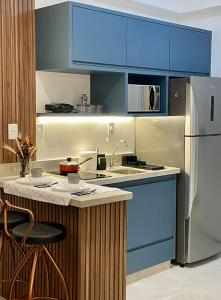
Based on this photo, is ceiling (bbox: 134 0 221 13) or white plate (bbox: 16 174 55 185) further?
ceiling (bbox: 134 0 221 13)

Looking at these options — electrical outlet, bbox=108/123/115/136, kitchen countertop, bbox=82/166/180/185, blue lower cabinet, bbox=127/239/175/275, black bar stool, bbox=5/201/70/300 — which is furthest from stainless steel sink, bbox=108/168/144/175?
black bar stool, bbox=5/201/70/300

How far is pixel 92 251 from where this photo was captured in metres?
2.86

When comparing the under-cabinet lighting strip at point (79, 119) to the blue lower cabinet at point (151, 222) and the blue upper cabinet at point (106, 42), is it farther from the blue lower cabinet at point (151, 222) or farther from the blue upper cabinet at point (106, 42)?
the blue lower cabinet at point (151, 222)

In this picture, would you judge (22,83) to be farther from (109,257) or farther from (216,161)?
(216,161)

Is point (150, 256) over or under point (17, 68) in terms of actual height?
under

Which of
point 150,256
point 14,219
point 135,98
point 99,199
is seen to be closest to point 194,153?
point 135,98

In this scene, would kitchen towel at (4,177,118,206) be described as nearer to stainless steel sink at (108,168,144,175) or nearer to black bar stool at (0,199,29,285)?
black bar stool at (0,199,29,285)

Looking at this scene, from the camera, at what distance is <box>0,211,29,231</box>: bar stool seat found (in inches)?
118

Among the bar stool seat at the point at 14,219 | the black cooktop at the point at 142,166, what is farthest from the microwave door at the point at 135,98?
the bar stool seat at the point at 14,219

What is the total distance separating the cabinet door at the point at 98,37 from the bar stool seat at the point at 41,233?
4.73ft

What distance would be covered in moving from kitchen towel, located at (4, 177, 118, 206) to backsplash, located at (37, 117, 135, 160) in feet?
2.31

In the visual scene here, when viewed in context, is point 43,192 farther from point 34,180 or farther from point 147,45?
point 147,45

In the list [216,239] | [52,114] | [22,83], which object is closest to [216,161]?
[216,239]

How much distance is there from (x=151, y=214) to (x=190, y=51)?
1.70 meters
